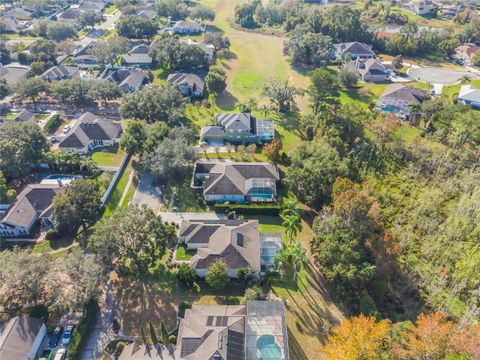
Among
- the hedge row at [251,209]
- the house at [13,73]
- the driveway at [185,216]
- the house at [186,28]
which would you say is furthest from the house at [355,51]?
the house at [13,73]

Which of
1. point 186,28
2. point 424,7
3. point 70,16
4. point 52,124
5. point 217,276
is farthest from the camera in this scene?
point 424,7

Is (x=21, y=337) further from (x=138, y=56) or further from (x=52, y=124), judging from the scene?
(x=138, y=56)

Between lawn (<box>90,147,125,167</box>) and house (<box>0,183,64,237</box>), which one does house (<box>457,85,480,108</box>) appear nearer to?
lawn (<box>90,147,125,167</box>)

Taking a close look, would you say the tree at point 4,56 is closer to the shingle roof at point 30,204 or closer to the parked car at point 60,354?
the shingle roof at point 30,204

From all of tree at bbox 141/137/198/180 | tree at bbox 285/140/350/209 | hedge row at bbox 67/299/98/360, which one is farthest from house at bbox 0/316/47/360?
tree at bbox 285/140/350/209

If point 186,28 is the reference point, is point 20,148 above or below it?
below

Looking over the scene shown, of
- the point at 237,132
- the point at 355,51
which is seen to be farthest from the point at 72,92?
the point at 355,51

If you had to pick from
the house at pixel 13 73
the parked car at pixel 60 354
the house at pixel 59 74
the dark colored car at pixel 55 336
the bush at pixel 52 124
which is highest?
the house at pixel 13 73

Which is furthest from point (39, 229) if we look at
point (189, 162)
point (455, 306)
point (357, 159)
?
point (455, 306)
